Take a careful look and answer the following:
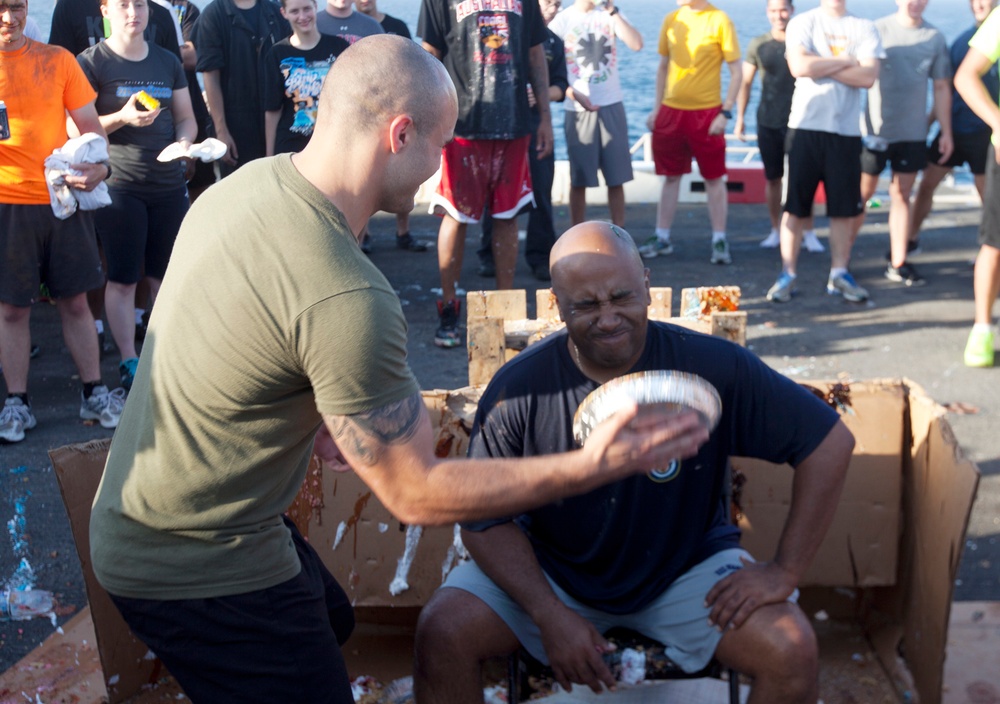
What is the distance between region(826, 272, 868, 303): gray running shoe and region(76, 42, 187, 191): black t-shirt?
14.1ft

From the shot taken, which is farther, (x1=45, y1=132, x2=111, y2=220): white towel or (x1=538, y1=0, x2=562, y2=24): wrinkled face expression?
(x1=538, y1=0, x2=562, y2=24): wrinkled face expression

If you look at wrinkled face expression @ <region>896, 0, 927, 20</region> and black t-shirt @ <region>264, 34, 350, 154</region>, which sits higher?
wrinkled face expression @ <region>896, 0, 927, 20</region>

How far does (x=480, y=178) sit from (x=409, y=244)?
9.19 ft

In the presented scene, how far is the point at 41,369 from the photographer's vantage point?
19.7 feet

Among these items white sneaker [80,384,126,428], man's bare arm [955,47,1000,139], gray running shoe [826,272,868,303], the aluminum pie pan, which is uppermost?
man's bare arm [955,47,1000,139]

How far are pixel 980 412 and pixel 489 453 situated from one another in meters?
3.44

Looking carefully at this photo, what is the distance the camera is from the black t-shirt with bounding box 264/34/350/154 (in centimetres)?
607

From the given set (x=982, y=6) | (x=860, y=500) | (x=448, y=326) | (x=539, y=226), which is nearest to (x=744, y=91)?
(x=982, y=6)

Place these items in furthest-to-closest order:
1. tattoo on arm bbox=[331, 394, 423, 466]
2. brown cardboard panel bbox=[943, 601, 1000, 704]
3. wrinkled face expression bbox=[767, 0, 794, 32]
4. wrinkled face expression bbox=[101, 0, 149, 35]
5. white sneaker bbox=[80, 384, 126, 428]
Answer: wrinkled face expression bbox=[767, 0, 794, 32], wrinkled face expression bbox=[101, 0, 149, 35], white sneaker bbox=[80, 384, 126, 428], brown cardboard panel bbox=[943, 601, 1000, 704], tattoo on arm bbox=[331, 394, 423, 466]

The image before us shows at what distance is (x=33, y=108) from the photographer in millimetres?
4871

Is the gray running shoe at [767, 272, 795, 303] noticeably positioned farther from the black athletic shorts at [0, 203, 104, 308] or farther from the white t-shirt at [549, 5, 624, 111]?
the black athletic shorts at [0, 203, 104, 308]

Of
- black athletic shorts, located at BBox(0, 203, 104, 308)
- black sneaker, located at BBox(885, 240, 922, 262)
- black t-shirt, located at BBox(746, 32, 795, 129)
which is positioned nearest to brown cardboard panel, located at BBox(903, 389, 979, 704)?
black athletic shorts, located at BBox(0, 203, 104, 308)

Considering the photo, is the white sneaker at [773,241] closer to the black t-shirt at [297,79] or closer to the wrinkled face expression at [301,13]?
the black t-shirt at [297,79]

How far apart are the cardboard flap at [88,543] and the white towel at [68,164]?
2.22 metres
